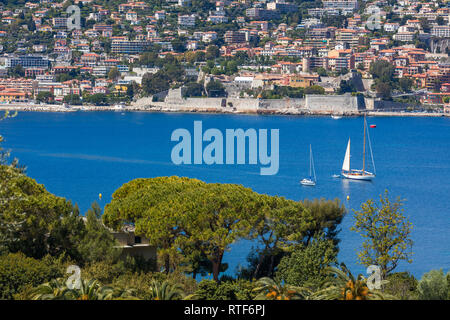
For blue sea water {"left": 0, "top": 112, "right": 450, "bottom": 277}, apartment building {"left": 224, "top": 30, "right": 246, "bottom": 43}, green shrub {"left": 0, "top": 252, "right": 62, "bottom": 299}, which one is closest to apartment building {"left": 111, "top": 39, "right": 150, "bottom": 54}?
apartment building {"left": 224, "top": 30, "right": 246, "bottom": 43}

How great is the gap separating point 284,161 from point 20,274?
19.9 metres

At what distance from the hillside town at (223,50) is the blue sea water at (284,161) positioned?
6478mm

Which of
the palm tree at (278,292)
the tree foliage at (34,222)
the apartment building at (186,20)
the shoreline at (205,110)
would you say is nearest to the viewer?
the palm tree at (278,292)

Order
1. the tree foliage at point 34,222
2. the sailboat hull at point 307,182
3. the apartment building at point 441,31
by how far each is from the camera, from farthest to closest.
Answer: the apartment building at point 441,31 < the sailboat hull at point 307,182 < the tree foliage at point 34,222

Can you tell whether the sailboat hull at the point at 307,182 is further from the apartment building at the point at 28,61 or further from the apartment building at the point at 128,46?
the apartment building at the point at 128,46

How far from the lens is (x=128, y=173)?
76.9 ft

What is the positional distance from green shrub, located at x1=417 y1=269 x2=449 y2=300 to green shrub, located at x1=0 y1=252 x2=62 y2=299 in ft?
9.42

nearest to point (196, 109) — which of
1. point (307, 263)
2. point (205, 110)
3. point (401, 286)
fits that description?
point (205, 110)

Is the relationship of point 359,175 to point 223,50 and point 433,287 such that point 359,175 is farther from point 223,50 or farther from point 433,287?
point 223,50

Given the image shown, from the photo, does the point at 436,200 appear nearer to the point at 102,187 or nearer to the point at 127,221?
the point at 102,187

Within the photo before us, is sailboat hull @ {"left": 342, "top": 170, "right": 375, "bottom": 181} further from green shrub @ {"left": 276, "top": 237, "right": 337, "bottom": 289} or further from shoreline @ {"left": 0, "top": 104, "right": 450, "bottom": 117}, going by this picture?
shoreline @ {"left": 0, "top": 104, "right": 450, "bottom": 117}

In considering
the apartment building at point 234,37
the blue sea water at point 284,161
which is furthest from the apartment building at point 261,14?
the blue sea water at point 284,161

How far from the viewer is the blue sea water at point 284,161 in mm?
16281

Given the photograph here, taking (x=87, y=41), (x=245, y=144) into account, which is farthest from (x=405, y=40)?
(x=245, y=144)
